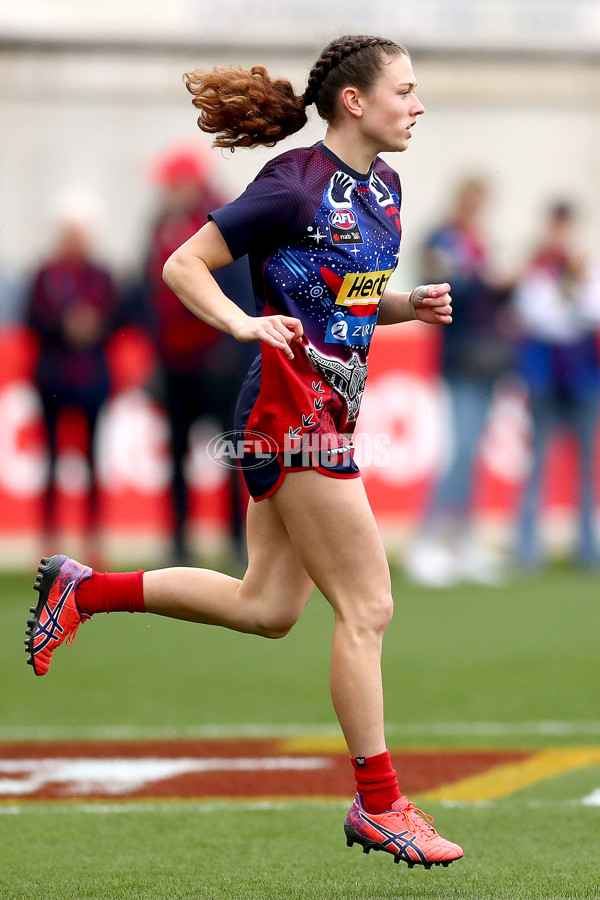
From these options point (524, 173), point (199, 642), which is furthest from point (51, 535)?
point (524, 173)

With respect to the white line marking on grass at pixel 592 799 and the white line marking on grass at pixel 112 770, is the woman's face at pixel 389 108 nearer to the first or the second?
the white line marking on grass at pixel 592 799

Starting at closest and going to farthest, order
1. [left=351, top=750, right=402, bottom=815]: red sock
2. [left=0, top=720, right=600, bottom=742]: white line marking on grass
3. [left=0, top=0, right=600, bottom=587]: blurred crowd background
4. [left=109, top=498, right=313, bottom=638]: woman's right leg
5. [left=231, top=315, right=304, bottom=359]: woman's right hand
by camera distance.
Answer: [left=231, top=315, right=304, bottom=359]: woman's right hand → [left=351, top=750, right=402, bottom=815]: red sock → [left=109, top=498, right=313, bottom=638]: woman's right leg → [left=0, top=720, right=600, bottom=742]: white line marking on grass → [left=0, top=0, right=600, bottom=587]: blurred crowd background

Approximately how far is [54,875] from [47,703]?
2.85 metres

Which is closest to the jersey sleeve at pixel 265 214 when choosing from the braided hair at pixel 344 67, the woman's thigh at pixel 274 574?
the braided hair at pixel 344 67

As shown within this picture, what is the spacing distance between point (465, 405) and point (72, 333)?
9.29 feet

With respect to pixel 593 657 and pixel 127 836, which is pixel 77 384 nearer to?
pixel 593 657

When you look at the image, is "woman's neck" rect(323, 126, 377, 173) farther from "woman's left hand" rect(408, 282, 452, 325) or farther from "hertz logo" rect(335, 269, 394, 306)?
"woman's left hand" rect(408, 282, 452, 325)

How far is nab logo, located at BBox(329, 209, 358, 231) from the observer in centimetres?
415

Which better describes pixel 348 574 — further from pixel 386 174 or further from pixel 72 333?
pixel 72 333

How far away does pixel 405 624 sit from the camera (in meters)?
9.27

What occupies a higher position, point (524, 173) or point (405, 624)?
point (524, 173)

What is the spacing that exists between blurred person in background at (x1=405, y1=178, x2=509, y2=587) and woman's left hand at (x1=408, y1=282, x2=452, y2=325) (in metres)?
6.46

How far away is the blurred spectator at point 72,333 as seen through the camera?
1110 centimetres

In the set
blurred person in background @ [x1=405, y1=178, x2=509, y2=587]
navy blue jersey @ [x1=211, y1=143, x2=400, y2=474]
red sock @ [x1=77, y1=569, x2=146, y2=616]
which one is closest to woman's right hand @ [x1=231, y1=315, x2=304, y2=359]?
navy blue jersey @ [x1=211, y1=143, x2=400, y2=474]
